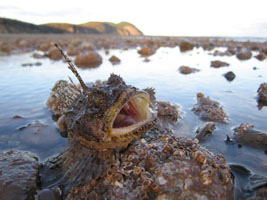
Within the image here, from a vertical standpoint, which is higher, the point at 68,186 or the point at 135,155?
the point at 135,155

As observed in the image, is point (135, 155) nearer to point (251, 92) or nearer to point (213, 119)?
point (213, 119)

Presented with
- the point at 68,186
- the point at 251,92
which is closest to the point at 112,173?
the point at 68,186

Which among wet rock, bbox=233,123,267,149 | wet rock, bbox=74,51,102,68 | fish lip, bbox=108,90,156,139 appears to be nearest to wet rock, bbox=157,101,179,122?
wet rock, bbox=233,123,267,149

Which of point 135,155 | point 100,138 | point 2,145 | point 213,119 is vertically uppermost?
point 100,138

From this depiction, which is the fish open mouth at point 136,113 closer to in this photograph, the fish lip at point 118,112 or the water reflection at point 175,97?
the fish lip at point 118,112

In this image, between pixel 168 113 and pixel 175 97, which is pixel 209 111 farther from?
pixel 175 97

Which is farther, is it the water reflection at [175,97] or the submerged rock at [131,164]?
the water reflection at [175,97]

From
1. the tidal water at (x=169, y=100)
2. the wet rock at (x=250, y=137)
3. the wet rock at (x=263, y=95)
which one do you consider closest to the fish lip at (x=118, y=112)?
the tidal water at (x=169, y=100)
